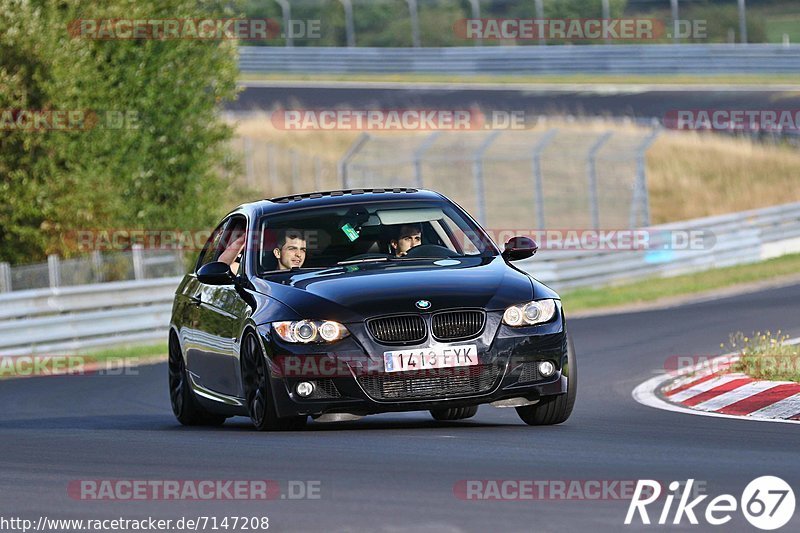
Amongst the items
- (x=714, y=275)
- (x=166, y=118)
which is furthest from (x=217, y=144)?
(x=714, y=275)

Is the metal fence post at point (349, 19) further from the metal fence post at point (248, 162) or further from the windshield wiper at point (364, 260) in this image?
the windshield wiper at point (364, 260)

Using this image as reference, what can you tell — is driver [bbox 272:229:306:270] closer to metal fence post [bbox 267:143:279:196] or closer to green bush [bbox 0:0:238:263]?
green bush [bbox 0:0:238:263]

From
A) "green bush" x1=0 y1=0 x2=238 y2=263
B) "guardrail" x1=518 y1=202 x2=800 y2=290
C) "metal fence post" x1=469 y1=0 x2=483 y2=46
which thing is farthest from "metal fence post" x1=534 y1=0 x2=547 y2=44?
"guardrail" x1=518 y1=202 x2=800 y2=290

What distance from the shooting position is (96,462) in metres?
9.01

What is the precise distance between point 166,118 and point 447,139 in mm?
15955

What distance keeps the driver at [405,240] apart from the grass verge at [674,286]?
15217 millimetres

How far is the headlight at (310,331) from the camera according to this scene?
9688 millimetres

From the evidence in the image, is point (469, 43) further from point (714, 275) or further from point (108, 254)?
point (108, 254)

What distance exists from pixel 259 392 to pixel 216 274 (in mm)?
1121

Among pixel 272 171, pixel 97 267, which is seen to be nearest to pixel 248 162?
pixel 272 171

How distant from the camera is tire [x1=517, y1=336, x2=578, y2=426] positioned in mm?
10297

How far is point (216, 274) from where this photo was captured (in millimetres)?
11031

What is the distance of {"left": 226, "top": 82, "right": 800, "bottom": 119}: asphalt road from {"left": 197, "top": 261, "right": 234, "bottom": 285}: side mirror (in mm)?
36182

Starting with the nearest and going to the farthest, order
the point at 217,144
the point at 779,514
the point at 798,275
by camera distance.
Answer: the point at 779,514
the point at 798,275
the point at 217,144
